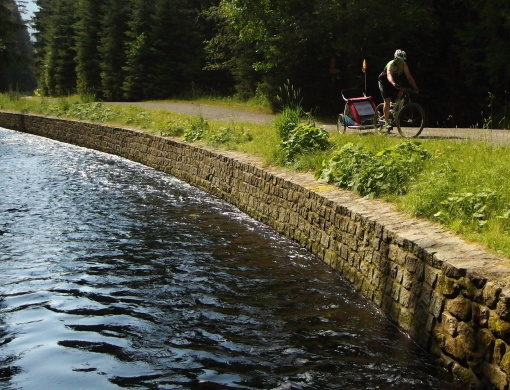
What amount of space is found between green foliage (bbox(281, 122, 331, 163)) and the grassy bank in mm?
102

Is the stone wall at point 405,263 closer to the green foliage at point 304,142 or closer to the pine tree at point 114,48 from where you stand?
the green foliage at point 304,142

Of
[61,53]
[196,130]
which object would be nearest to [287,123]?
[196,130]

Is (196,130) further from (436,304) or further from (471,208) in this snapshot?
(436,304)

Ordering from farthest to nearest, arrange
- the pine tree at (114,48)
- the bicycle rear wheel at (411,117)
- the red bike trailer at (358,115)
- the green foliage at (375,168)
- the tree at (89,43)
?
the tree at (89,43)
the pine tree at (114,48)
the red bike trailer at (358,115)
the bicycle rear wheel at (411,117)
the green foliage at (375,168)

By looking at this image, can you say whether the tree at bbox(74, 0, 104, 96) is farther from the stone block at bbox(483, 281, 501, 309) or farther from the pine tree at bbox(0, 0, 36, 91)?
the stone block at bbox(483, 281, 501, 309)

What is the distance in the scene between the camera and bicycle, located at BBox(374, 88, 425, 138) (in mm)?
12547

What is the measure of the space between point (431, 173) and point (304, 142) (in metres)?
3.92

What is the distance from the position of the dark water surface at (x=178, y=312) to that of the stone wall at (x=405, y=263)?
223 millimetres

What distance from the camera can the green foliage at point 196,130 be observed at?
15988 millimetres

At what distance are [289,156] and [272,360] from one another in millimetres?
6353

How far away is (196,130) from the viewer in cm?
1653

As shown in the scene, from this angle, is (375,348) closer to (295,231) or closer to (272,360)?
(272,360)

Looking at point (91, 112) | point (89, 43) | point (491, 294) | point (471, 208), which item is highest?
point (89, 43)

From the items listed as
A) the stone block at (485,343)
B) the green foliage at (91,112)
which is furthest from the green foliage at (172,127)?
the stone block at (485,343)
